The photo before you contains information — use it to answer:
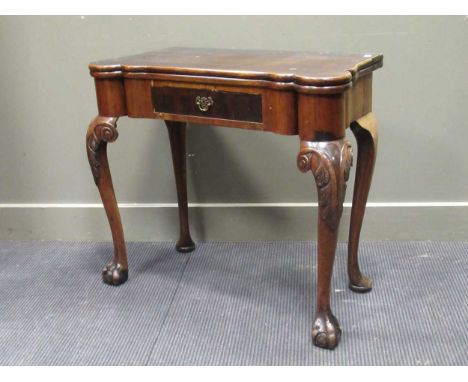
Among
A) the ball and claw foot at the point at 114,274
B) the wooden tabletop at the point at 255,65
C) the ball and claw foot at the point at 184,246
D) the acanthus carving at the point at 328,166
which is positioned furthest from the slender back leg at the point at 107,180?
the acanthus carving at the point at 328,166

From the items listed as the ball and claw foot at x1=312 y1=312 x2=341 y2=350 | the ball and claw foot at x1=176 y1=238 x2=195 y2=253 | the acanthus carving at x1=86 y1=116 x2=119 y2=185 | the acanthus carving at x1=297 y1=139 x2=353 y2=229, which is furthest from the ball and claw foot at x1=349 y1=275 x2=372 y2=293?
the acanthus carving at x1=86 y1=116 x2=119 y2=185

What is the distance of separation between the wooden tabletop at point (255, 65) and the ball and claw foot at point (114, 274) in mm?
586

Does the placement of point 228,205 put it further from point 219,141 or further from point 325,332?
point 325,332

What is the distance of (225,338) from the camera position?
5.48 feet

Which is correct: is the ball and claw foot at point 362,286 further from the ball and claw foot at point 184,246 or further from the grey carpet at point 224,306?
the ball and claw foot at point 184,246

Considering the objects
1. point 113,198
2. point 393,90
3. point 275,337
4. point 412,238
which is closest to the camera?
point 275,337

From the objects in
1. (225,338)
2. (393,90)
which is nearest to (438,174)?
(393,90)

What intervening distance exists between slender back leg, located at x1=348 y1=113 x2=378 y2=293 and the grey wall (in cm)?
34

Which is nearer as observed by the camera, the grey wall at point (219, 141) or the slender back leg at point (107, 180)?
the slender back leg at point (107, 180)

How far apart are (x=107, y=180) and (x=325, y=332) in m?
0.73

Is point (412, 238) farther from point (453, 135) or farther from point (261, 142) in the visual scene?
point (261, 142)

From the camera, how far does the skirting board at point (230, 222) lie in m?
2.16

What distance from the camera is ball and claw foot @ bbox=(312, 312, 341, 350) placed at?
159 centimetres

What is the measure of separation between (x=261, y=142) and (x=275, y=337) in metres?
0.71
